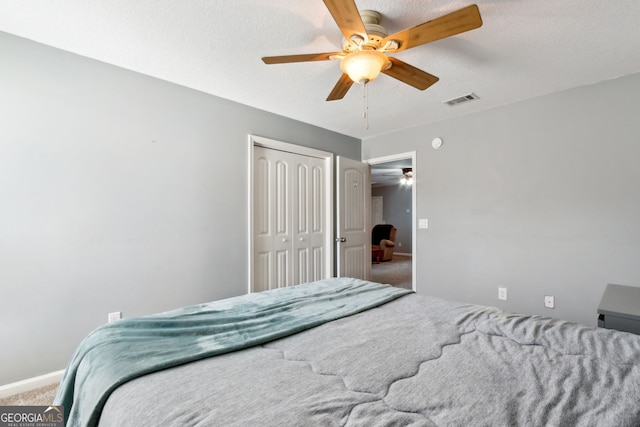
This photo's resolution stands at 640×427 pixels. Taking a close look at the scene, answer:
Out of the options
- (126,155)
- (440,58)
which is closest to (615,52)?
(440,58)

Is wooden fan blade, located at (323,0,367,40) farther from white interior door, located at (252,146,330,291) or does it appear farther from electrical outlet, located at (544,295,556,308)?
electrical outlet, located at (544,295,556,308)

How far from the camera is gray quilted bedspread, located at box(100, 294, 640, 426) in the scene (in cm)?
73

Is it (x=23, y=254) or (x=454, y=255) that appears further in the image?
(x=454, y=255)

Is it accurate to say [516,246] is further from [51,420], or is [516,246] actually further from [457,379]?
[51,420]

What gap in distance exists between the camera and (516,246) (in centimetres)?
296

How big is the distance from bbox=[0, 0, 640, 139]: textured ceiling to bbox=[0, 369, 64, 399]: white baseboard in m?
2.35

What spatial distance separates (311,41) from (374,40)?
0.49 m

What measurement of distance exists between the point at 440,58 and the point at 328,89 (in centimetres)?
97

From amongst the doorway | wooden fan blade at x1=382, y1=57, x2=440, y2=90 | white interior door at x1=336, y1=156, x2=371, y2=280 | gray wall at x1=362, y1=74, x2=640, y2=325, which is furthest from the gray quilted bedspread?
the doorway

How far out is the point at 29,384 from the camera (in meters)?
1.98

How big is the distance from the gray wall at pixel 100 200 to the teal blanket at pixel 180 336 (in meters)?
1.21

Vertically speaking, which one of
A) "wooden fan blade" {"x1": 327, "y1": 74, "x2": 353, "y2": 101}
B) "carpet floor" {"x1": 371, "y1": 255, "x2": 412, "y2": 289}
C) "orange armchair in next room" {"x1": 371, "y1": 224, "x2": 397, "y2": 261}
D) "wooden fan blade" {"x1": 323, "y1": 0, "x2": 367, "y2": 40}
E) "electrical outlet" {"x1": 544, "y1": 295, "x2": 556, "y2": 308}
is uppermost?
"wooden fan blade" {"x1": 323, "y1": 0, "x2": 367, "y2": 40}

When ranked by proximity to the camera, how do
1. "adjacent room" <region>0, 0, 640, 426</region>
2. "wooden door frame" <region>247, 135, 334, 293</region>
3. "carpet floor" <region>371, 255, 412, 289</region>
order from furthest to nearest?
"carpet floor" <region>371, 255, 412, 289</region> → "wooden door frame" <region>247, 135, 334, 293</region> → "adjacent room" <region>0, 0, 640, 426</region>

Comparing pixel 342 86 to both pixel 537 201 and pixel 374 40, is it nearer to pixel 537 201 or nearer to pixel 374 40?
pixel 374 40
